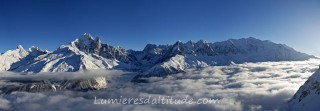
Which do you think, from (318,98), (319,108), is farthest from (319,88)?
(319,108)

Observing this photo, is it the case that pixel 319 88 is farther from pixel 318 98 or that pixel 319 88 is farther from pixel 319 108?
pixel 319 108

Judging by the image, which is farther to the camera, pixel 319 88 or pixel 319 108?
pixel 319 88

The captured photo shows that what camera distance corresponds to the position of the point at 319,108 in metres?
181

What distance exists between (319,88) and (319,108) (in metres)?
22.6

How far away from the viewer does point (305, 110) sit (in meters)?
195

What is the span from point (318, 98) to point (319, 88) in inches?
378

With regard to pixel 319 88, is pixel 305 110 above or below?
below

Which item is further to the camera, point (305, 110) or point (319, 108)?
point (305, 110)

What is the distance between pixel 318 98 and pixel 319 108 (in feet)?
43.5

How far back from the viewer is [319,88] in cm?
19950

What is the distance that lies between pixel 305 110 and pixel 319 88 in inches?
693

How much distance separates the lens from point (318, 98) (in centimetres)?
19262
